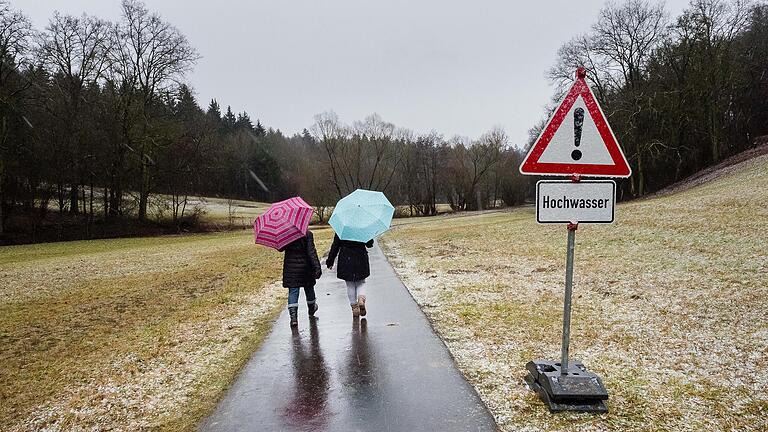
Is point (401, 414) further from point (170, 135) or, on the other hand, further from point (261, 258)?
point (170, 135)

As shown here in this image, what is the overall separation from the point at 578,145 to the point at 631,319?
14.1 ft

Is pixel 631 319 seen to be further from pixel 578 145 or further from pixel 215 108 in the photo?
pixel 215 108

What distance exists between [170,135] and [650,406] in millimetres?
42461

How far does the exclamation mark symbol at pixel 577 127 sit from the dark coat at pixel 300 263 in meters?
4.26

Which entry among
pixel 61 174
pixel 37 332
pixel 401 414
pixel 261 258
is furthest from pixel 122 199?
pixel 401 414

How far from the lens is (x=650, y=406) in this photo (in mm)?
4016

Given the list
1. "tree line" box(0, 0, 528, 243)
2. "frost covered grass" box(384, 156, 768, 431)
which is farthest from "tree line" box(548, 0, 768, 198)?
"tree line" box(0, 0, 528, 243)

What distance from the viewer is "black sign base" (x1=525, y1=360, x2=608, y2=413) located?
3963 millimetres

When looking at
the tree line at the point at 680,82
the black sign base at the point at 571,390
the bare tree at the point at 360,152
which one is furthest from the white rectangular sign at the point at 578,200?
the bare tree at the point at 360,152

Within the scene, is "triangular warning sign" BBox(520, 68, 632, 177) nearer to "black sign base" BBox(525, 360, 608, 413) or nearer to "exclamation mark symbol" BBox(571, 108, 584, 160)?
"exclamation mark symbol" BBox(571, 108, 584, 160)

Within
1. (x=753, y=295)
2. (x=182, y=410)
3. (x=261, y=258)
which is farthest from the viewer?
(x=261, y=258)

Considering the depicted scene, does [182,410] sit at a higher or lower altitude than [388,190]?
lower

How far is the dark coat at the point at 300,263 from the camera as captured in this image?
7.08m

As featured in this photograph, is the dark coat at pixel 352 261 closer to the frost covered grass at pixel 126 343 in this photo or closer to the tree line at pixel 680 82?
the frost covered grass at pixel 126 343
